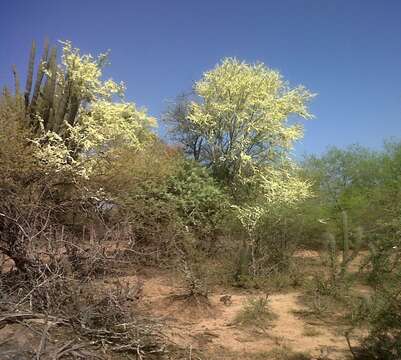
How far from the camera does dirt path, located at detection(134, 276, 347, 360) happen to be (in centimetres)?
698

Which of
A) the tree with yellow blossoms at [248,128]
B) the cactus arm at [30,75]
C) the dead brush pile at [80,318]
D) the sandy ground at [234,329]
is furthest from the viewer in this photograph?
the tree with yellow blossoms at [248,128]

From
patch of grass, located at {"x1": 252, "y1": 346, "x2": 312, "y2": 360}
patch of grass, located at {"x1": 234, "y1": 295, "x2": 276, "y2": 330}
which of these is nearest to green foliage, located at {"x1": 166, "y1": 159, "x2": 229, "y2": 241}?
patch of grass, located at {"x1": 234, "y1": 295, "x2": 276, "y2": 330}

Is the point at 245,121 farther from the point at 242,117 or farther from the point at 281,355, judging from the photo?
the point at 281,355

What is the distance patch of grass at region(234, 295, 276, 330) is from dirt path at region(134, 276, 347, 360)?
4.9 inches

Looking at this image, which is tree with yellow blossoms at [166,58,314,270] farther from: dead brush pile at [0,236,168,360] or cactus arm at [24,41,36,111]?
dead brush pile at [0,236,168,360]

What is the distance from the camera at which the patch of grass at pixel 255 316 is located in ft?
26.9

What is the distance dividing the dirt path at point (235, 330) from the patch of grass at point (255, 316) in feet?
0.40

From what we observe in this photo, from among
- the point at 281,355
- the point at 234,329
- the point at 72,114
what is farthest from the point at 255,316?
the point at 72,114

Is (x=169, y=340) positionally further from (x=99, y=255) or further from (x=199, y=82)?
(x=199, y=82)

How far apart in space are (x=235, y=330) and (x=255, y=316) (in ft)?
2.46

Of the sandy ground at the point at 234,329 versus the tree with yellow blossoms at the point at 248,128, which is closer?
the sandy ground at the point at 234,329

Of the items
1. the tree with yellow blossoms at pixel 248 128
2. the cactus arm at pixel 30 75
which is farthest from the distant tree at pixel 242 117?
the cactus arm at pixel 30 75

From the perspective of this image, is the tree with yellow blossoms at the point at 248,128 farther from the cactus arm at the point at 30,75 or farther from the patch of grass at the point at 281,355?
the patch of grass at the point at 281,355

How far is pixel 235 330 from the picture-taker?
784 centimetres
